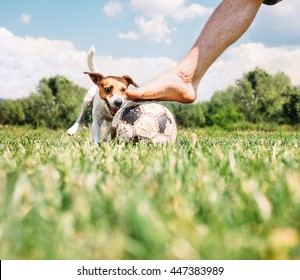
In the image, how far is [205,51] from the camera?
154 inches

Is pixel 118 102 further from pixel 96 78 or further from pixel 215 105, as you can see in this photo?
pixel 215 105

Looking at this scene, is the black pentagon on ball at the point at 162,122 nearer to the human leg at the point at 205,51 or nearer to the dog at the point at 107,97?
the human leg at the point at 205,51

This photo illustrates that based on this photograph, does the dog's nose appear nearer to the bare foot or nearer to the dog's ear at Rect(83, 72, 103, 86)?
the dog's ear at Rect(83, 72, 103, 86)

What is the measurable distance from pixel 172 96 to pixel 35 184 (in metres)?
2.34

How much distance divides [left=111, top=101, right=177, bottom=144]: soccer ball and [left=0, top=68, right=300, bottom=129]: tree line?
36.2 metres

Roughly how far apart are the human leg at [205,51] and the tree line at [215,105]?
36.1 m

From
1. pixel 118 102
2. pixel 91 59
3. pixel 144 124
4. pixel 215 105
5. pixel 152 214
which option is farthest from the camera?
pixel 215 105

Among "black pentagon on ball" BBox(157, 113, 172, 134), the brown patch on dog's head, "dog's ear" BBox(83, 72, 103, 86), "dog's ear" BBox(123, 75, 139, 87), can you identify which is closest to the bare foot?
"black pentagon on ball" BBox(157, 113, 172, 134)

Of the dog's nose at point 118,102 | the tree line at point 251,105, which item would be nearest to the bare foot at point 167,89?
the dog's nose at point 118,102

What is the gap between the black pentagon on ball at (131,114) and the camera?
381 cm

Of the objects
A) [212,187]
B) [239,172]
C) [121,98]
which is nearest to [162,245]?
[212,187]

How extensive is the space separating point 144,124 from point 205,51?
31.4 inches
